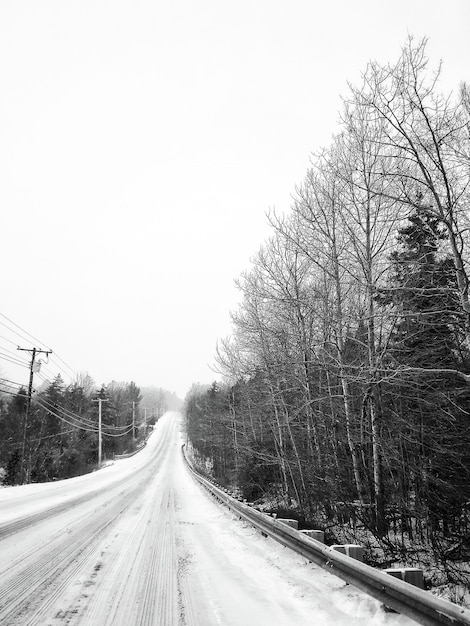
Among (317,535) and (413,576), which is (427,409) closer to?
(317,535)

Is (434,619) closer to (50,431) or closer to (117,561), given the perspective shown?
(117,561)

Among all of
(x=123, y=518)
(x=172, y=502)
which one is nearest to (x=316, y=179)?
(x=123, y=518)

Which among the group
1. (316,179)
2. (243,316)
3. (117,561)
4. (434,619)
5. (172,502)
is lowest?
(172,502)

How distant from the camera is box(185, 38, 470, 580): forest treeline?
5703mm

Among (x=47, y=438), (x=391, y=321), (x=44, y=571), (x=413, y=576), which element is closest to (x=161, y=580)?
(x=44, y=571)

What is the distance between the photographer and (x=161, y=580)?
4.44m

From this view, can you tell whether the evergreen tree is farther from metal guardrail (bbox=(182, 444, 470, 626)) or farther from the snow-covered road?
the snow-covered road

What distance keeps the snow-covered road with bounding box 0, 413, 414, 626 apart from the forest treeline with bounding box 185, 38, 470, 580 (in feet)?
7.72

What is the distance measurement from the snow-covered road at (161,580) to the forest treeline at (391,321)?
235 centimetres

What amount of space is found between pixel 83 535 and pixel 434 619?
6.37 m

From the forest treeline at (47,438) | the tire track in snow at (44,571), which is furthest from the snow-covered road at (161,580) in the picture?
the forest treeline at (47,438)

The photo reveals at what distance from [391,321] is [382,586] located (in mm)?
5453

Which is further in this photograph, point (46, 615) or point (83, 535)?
point (83, 535)

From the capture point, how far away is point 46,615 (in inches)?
133
